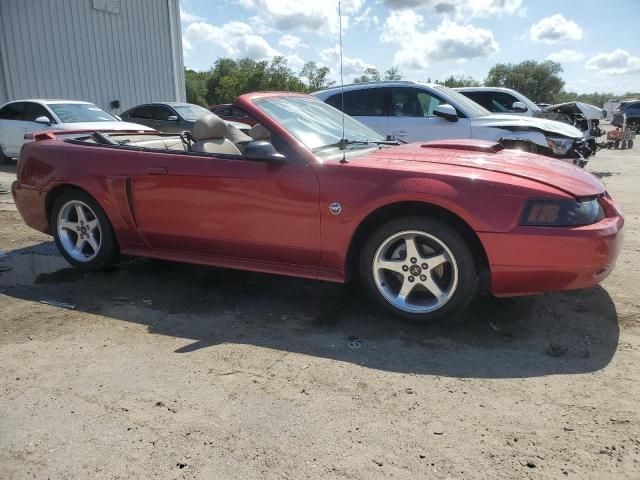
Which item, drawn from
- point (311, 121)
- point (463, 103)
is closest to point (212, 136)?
point (311, 121)

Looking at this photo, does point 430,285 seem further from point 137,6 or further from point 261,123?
point 137,6

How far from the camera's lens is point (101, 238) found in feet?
14.8

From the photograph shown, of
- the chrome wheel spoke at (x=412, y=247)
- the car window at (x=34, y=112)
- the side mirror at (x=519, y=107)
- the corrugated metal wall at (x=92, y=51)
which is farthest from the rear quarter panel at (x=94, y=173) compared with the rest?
the corrugated metal wall at (x=92, y=51)

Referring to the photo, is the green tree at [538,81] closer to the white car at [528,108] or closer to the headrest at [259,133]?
the white car at [528,108]

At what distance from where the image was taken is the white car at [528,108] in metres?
10.9

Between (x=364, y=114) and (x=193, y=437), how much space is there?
23.6ft

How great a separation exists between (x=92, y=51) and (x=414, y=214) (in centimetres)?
1652

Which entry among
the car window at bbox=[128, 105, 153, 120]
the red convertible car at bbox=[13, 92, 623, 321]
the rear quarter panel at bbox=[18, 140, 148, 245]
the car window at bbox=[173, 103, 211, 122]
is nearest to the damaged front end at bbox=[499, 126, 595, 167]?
the red convertible car at bbox=[13, 92, 623, 321]

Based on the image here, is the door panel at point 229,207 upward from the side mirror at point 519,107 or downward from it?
downward

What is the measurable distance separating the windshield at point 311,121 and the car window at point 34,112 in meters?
8.77

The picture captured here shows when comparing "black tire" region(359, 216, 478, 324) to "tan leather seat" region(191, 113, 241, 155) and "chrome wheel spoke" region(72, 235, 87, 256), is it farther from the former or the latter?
"chrome wheel spoke" region(72, 235, 87, 256)

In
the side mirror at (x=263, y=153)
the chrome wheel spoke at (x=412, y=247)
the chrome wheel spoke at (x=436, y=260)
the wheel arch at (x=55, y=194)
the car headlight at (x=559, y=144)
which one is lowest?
the chrome wheel spoke at (x=436, y=260)

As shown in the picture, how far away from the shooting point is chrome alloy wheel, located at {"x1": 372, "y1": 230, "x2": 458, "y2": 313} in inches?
132

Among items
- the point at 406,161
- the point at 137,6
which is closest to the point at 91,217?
the point at 406,161
